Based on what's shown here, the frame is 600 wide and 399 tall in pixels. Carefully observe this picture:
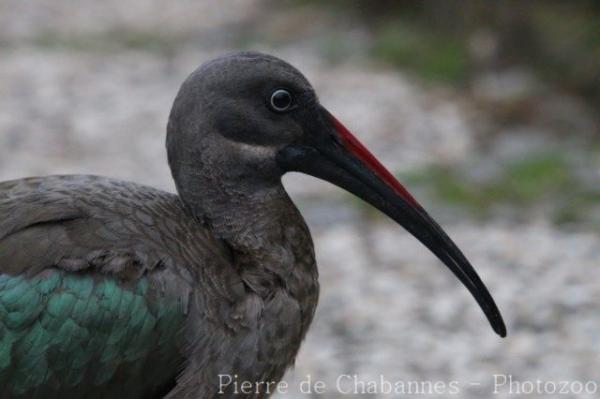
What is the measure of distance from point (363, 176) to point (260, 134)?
43 centimetres

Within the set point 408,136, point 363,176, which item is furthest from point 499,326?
point 408,136

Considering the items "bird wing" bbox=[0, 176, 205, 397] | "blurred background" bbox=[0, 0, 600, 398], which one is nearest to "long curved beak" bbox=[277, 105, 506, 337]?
"bird wing" bbox=[0, 176, 205, 397]

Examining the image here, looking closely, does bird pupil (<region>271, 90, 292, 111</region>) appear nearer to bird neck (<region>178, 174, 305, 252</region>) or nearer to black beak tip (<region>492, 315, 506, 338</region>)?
bird neck (<region>178, 174, 305, 252</region>)

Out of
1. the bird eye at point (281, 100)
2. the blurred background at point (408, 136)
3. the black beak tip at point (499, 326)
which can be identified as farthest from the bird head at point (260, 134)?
the blurred background at point (408, 136)

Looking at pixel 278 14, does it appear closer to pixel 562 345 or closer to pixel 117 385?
pixel 562 345

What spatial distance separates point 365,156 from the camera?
3918mm

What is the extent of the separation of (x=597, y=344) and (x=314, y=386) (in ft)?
5.29

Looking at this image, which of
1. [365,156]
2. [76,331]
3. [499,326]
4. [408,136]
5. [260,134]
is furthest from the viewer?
[408,136]

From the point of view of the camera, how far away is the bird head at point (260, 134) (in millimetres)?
3707

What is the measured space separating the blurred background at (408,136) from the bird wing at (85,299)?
7.20 feet

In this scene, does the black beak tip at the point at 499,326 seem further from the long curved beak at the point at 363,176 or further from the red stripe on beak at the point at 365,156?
the red stripe on beak at the point at 365,156

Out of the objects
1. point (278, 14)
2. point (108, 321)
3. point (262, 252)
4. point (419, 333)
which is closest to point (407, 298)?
point (419, 333)

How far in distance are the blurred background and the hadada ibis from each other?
195 cm

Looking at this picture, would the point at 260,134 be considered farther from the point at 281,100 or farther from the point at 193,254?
the point at 193,254
